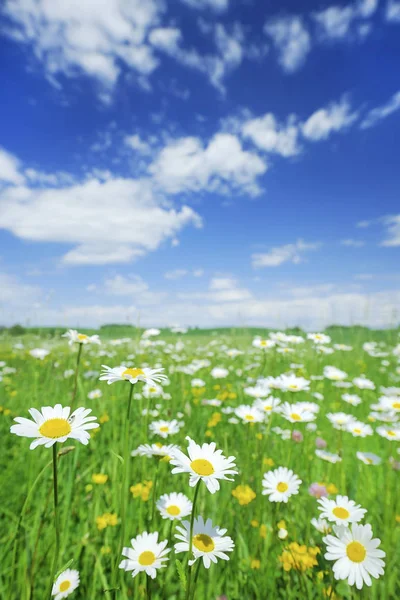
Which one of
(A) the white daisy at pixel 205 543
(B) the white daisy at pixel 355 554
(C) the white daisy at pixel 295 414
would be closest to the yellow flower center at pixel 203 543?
(A) the white daisy at pixel 205 543

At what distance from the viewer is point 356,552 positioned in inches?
47.8

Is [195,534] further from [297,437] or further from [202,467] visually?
[297,437]

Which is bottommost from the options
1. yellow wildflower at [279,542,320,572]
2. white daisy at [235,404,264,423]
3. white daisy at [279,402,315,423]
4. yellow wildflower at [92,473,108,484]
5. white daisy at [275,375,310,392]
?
yellow wildflower at [279,542,320,572]

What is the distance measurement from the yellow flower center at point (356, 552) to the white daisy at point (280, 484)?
38 centimetres

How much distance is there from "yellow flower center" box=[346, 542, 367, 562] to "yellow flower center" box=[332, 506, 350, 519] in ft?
0.43

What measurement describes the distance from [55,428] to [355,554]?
101 cm

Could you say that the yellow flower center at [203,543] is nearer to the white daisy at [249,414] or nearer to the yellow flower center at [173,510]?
the yellow flower center at [173,510]

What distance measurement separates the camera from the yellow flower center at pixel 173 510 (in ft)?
4.78

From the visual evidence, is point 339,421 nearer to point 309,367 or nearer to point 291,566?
point 291,566

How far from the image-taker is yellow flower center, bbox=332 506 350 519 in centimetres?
137

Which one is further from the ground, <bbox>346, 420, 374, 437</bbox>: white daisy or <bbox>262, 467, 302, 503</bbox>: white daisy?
<bbox>346, 420, 374, 437</bbox>: white daisy

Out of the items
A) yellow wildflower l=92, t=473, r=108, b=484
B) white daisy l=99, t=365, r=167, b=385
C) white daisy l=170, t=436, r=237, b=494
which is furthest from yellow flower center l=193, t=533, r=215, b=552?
yellow wildflower l=92, t=473, r=108, b=484

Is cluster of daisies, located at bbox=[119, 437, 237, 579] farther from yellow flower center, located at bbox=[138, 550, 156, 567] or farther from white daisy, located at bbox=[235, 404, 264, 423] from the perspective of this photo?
white daisy, located at bbox=[235, 404, 264, 423]

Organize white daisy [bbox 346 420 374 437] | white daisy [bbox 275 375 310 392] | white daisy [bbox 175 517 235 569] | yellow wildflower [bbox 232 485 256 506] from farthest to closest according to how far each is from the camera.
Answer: white daisy [bbox 346 420 374 437]
white daisy [bbox 275 375 310 392]
yellow wildflower [bbox 232 485 256 506]
white daisy [bbox 175 517 235 569]
